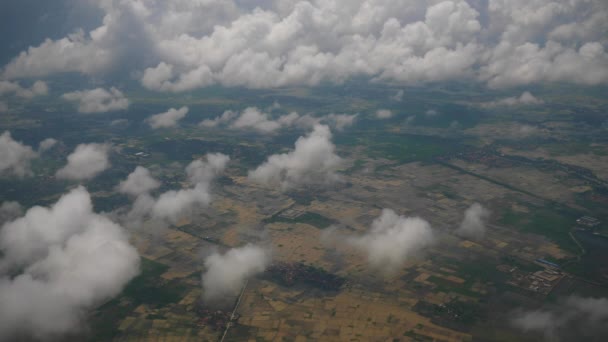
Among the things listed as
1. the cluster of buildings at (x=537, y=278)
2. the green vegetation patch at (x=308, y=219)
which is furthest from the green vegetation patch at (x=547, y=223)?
the green vegetation patch at (x=308, y=219)

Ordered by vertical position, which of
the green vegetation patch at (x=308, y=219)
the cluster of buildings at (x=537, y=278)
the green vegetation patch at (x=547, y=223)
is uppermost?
the green vegetation patch at (x=308, y=219)

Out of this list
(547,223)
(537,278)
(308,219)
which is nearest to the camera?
(537,278)

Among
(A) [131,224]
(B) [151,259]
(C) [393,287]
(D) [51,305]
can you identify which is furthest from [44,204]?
(C) [393,287]

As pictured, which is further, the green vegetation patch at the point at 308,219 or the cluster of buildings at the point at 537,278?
the green vegetation patch at the point at 308,219

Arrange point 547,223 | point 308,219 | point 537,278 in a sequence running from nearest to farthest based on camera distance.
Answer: point 537,278, point 547,223, point 308,219

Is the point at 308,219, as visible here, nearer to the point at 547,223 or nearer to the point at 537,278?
the point at 537,278

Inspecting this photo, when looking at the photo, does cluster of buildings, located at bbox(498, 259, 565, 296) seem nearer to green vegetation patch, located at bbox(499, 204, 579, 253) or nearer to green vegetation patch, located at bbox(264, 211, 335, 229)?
green vegetation patch, located at bbox(499, 204, 579, 253)

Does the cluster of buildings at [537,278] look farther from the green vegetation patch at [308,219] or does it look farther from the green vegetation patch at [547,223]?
the green vegetation patch at [308,219]

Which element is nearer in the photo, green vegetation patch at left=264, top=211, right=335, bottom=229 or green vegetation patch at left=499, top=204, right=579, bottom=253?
green vegetation patch at left=499, top=204, right=579, bottom=253

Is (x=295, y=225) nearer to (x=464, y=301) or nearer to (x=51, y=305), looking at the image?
(x=464, y=301)

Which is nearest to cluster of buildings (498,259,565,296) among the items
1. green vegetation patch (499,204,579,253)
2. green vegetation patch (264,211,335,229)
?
green vegetation patch (499,204,579,253)

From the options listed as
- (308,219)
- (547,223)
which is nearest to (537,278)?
(547,223)
